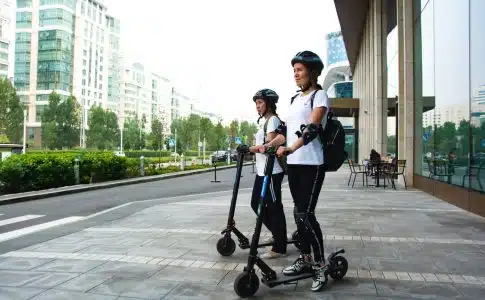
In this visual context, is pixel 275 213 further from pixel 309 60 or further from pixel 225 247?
pixel 309 60

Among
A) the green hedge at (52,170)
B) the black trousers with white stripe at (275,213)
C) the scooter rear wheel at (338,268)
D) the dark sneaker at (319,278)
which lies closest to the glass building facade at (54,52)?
the green hedge at (52,170)

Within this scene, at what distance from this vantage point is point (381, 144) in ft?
75.3

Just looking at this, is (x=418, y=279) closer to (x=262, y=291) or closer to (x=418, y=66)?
(x=262, y=291)

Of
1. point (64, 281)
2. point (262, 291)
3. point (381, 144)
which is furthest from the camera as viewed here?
point (381, 144)

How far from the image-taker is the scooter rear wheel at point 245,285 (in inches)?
135

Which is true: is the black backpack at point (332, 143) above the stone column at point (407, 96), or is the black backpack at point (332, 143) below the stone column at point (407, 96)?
below

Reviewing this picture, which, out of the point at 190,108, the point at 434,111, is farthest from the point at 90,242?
the point at 190,108

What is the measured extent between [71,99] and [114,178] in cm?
5680

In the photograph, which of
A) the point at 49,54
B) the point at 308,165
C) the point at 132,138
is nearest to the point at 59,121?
the point at 132,138

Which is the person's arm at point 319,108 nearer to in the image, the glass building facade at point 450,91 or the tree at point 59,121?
the glass building facade at point 450,91

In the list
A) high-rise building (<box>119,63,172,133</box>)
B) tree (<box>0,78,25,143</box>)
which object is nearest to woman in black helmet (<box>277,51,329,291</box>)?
tree (<box>0,78,25,143</box>)

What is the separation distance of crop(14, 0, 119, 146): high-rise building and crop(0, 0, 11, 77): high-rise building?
3757 millimetres

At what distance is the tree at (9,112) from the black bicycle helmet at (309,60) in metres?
66.6

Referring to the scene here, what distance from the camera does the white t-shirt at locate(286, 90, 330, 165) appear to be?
372cm
